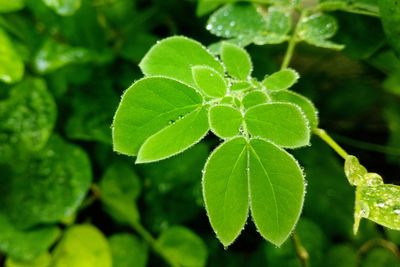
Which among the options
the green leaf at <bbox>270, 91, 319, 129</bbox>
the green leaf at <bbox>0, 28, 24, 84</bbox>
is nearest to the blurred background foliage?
the green leaf at <bbox>0, 28, 24, 84</bbox>

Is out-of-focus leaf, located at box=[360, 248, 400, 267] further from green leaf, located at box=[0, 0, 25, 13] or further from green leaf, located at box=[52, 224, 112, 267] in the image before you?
green leaf, located at box=[0, 0, 25, 13]

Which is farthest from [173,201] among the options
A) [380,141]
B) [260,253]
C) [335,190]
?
[380,141]

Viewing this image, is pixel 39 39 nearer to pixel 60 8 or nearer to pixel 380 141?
pixel 60 8

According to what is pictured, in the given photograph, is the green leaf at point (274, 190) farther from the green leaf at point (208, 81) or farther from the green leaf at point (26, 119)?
the green leaf at point (26, 119)

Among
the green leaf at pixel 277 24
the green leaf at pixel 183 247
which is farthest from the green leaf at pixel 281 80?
the green leaf at pixel 183 247

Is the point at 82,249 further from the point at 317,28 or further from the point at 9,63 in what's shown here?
the point at 317,28

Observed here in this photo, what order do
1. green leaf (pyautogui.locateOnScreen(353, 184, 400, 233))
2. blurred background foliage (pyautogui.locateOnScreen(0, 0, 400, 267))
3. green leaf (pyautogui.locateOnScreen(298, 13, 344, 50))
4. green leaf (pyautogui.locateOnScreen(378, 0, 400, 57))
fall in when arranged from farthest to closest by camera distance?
1. blurred background foliage (pyautogui.locateOnScreen(0, 0, 400, 267))
2. green leaf (pyautogui.locateOnScreen(298, 13, 344, 50))
3. green leaf (pyautogui.locateOnScreen(378, 0, 400, 57))
4. green leaf (pyautogui.locateOnScreen(353, 184, 400, 233))
